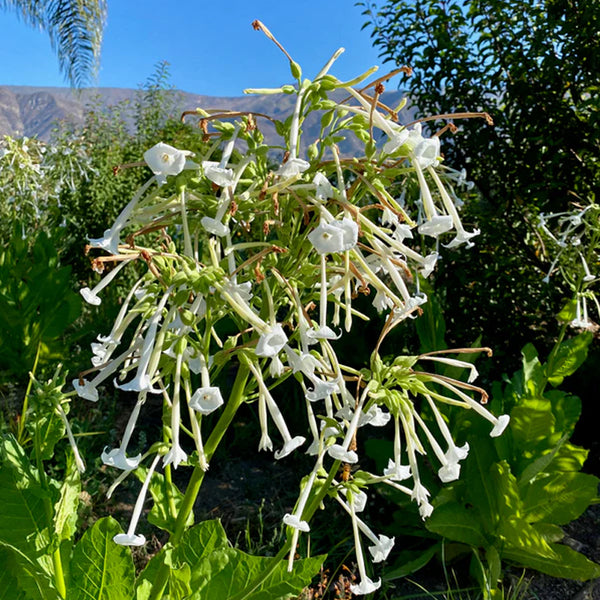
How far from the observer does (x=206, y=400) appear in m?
0.94

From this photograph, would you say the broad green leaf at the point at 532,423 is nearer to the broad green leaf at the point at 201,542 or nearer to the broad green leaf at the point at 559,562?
the broad green leaf at the point at 559,562

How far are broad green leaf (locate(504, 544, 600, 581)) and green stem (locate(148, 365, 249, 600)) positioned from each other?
150 centimetres

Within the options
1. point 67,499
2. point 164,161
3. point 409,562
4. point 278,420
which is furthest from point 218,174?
point 409,562

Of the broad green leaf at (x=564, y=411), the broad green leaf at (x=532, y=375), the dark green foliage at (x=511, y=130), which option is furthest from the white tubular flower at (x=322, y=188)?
the dark green foliage at (x=511, y=130)

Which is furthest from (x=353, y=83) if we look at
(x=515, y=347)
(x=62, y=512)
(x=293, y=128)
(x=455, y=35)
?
(x=455, y=35)

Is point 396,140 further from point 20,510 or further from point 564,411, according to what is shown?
point 564,411

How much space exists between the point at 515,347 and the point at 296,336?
2999 millimetres

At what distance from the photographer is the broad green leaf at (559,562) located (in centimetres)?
224

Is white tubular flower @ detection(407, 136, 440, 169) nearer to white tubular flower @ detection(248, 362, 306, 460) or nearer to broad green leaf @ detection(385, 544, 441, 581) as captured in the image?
white tubular flower @ detection(248, 362, 306, 460)

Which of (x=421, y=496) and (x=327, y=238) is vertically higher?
(x=327, y=238)

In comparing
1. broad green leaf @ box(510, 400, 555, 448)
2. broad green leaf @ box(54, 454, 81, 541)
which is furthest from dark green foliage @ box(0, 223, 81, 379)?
broad green leaf @ box(510, 400, 555, 448)

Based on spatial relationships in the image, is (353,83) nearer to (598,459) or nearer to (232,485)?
(232,485)

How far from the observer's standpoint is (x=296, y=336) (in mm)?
1162

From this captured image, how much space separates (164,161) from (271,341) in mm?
316
